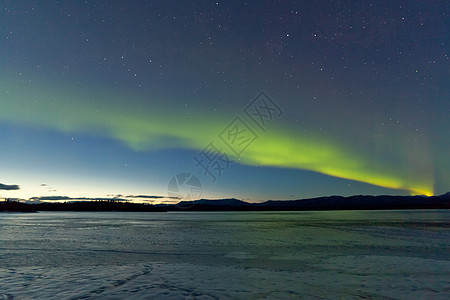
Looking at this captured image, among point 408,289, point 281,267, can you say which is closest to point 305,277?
point 281,267

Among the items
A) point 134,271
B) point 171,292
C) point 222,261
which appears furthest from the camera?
point 222,261

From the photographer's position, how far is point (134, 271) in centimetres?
1303

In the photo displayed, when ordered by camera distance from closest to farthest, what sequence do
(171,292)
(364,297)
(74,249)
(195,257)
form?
(364,297) < (171,292) < (195,257) < (74,249)

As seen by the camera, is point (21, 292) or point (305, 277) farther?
point (305, 277)

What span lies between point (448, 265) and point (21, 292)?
52.4ft

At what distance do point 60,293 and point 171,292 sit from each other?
3.25 meters

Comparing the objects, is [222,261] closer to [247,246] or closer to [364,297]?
[247,246]

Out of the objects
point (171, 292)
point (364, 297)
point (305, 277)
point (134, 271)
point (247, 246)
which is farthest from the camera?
point (247, 246)

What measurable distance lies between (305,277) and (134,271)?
6.59 metres

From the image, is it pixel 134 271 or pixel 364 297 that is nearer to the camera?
pixel 364 297

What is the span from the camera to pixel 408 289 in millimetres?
10180

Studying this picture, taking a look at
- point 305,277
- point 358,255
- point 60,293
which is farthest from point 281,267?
point 60,293

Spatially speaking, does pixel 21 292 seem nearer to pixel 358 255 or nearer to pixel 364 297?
pixel 364 297

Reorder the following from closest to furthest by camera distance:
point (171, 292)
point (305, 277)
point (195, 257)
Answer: point (171, 292), point (305, 277), point (195, 257)
